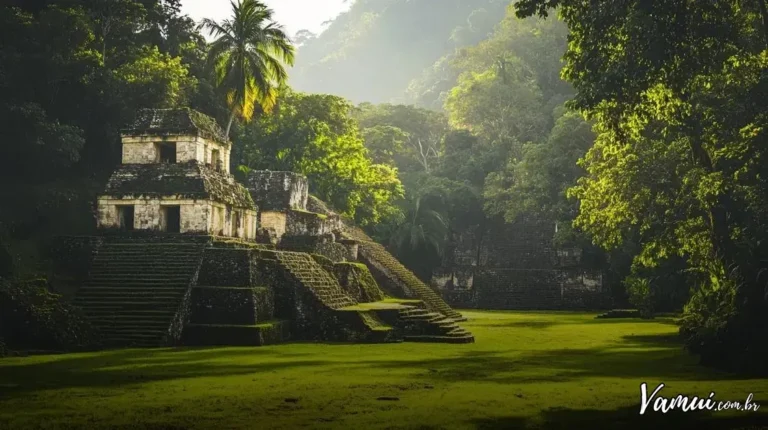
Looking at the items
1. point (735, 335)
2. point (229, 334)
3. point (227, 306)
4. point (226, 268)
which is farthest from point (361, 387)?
point (226, 268)

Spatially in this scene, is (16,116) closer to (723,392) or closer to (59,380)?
(59,380)

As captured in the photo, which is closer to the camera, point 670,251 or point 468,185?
point 670,251

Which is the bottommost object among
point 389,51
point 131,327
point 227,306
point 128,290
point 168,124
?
point 131,327

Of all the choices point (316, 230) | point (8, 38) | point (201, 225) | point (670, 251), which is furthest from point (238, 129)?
point (670, 251)

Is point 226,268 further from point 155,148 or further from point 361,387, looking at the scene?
point 361,387

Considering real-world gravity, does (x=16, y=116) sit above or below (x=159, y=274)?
above

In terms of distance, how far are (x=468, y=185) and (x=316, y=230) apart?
1731cm

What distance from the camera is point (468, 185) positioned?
44906 mm

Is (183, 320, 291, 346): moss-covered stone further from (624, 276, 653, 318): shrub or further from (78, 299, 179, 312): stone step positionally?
(624, 276, 653, 318): shrub

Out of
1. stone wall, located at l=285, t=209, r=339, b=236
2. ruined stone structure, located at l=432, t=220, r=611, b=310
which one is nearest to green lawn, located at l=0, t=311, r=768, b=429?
stone wall, located at l=285, t=209, r=339, b=236

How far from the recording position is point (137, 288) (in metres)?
18.4

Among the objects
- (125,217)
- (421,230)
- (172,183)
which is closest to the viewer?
(172,183)

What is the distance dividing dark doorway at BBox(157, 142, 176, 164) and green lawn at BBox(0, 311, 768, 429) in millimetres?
8681

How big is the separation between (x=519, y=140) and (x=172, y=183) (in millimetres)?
32105
